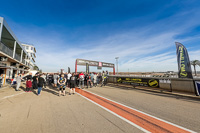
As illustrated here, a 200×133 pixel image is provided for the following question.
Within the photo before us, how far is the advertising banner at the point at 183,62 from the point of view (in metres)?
6.48

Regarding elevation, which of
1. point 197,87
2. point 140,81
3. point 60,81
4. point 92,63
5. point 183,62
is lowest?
point 197,87

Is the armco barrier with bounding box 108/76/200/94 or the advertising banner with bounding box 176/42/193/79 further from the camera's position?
the advertising banner with bounding box 176/42/193/79

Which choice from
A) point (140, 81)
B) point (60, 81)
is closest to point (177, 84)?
point (140, 81)

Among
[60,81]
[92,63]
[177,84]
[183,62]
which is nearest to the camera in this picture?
[60,81]

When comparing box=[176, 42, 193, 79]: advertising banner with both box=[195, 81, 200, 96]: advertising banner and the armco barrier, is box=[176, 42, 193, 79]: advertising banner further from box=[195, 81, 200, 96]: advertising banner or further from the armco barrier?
box=[195, 81, 200, 96]: advertising banner

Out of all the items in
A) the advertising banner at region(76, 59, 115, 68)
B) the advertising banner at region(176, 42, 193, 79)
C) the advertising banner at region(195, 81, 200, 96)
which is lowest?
the advertising banner at region(195, 81, 200, 96)

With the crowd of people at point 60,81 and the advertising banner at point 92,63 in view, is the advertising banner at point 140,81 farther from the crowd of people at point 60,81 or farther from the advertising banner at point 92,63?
the advertising banner at point 92,63

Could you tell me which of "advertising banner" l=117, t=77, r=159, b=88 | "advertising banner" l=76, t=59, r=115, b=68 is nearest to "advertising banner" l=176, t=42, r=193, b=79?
"advertising banner" l=117, t=77, r=159, b=88

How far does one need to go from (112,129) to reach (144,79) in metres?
7.46

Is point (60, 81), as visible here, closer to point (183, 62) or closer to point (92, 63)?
point (183, 62)

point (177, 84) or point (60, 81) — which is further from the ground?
point (60, 81)

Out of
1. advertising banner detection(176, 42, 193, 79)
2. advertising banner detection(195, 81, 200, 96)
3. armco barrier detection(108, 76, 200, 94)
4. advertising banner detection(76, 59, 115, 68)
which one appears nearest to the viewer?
advertising banner detection(195, 81, 200, 96)

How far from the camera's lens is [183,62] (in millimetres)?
6992

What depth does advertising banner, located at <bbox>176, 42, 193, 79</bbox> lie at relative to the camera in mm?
6484
